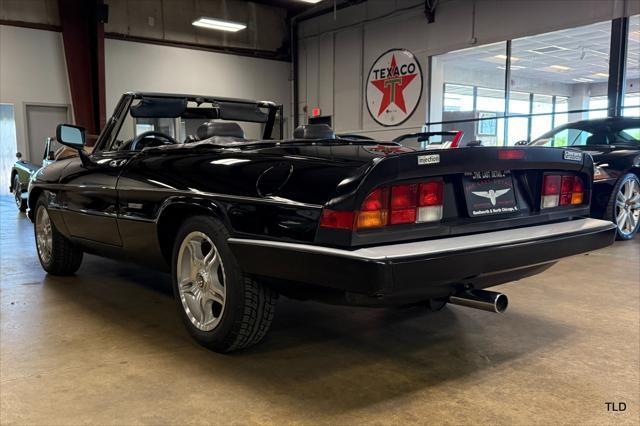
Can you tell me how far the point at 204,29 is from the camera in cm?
1428

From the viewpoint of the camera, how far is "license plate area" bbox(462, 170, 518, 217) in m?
2.06

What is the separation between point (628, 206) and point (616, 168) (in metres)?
0.53

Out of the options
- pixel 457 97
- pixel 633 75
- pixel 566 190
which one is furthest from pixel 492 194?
pixel 633 75

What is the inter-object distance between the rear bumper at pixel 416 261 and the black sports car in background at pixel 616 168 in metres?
3.84

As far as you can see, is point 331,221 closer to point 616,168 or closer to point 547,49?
point 616,168

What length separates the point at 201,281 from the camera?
2406 mm

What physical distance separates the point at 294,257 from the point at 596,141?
19.0ft

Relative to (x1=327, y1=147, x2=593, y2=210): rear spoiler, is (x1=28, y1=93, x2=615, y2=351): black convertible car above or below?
below

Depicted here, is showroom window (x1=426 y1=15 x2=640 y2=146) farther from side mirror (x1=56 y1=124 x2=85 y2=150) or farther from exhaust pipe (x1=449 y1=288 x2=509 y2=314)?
exhaust pipe (x1=449 y1=288 x2=509 y2=314)

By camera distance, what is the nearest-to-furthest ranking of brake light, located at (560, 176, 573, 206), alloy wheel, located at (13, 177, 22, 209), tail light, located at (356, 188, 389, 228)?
1. tail light, located at (356, 188, 389, 228)
2. brake light, located at (560, 176, 573, 206)
3. alloy wheel, located at (13, 177, 22, 209)

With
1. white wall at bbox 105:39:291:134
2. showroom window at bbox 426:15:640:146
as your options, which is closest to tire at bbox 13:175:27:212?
white wall at bbox 105:39:291:134

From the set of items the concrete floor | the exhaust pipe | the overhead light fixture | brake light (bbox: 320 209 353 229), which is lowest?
the concrete floor

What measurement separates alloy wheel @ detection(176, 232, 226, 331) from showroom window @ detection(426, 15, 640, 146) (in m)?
7.14

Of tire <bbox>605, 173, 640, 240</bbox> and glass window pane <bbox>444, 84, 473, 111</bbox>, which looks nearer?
tire <bbox>605, 173, 640, 240</bbox>
